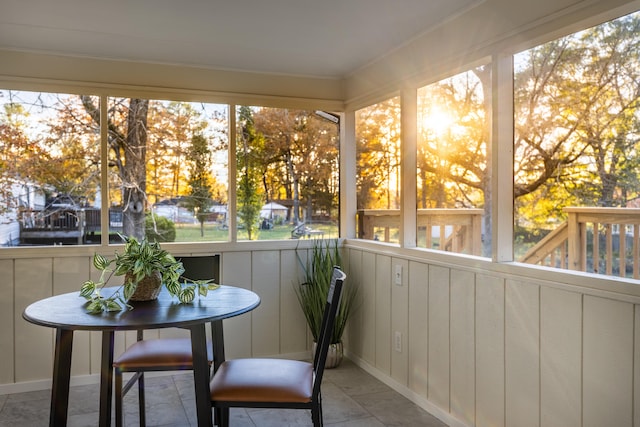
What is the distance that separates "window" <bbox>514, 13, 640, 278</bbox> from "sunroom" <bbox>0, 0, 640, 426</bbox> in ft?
0.05

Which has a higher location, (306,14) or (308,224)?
(306,14)

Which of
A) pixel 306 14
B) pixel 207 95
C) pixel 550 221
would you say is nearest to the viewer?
pixel 306 14

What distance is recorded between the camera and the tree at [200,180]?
3.82 meters

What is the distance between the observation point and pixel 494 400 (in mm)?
2508

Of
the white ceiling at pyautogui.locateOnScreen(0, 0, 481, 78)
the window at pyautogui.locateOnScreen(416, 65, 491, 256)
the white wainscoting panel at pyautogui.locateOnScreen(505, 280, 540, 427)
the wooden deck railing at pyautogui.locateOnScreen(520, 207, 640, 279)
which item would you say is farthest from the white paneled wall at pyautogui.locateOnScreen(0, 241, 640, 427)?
the white ceiling at pyautogui.locateOnScreen(0, 0, 481, 78)

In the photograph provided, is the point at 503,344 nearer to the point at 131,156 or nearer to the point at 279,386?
the point at 279,386

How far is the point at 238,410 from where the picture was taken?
121 inches

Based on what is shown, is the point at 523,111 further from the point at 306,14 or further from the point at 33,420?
the point at 33,420

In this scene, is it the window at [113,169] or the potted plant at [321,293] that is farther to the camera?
the potted plant at [321,293]

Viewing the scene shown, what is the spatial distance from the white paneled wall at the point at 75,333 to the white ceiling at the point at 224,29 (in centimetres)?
143

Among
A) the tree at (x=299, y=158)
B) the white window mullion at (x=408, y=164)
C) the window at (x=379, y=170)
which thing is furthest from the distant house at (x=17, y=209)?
the white window mullion at (x=408, y=164)

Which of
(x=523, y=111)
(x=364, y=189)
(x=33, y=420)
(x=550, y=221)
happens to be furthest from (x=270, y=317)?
(x=523, y=111)

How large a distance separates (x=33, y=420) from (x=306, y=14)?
2765 millimetres

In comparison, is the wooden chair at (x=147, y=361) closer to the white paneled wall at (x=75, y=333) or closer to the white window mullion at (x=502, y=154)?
the white paneled wall at (x=75, y=333)
